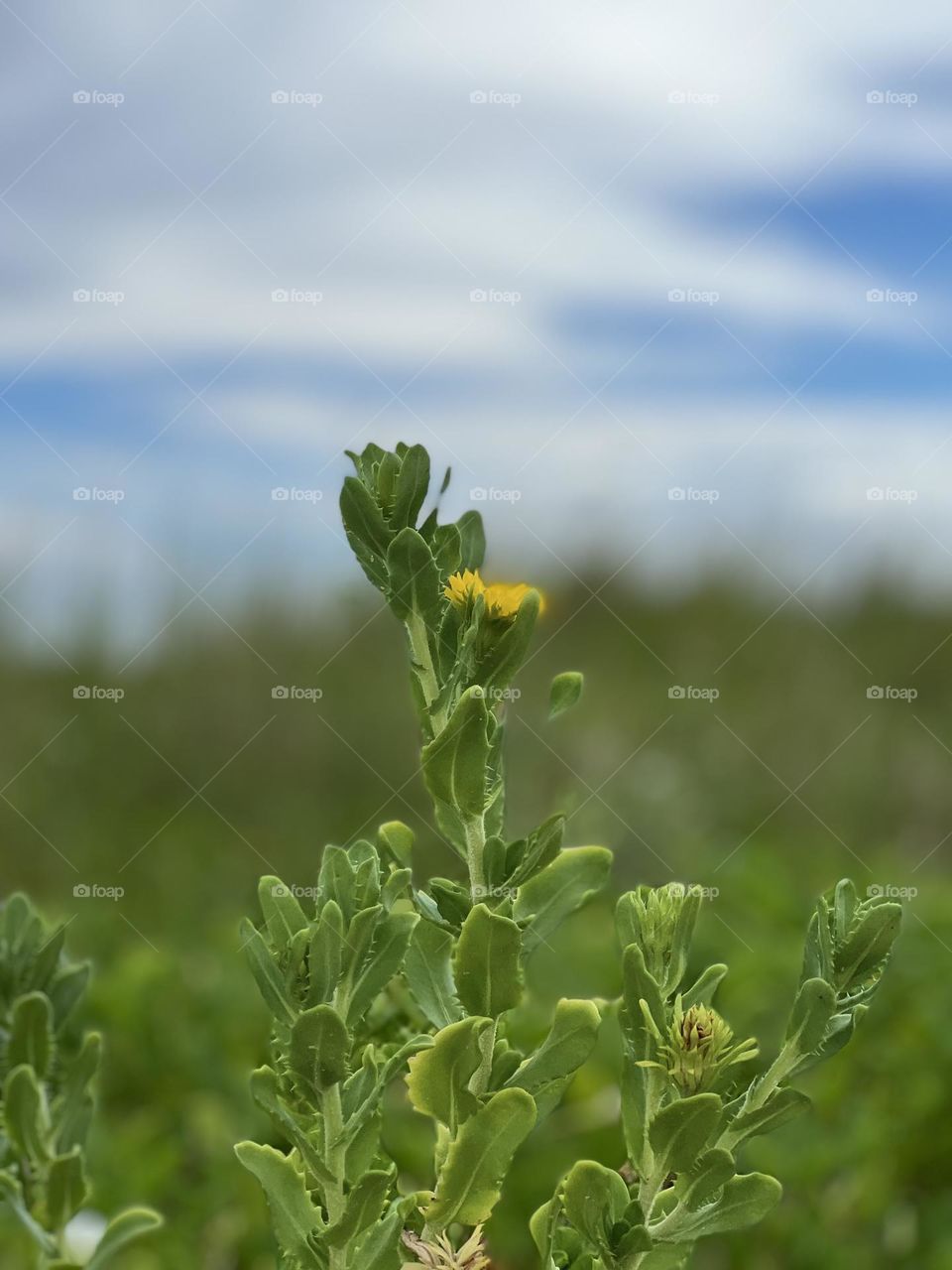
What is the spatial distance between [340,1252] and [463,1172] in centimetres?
6

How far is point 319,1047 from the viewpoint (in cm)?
50

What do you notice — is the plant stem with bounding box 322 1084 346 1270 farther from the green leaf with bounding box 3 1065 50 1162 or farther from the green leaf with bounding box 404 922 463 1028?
the green leaf with bounding box 3 1065 50 1162

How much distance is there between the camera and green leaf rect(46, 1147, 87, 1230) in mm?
642

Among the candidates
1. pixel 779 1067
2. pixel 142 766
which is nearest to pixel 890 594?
pixel 142 766

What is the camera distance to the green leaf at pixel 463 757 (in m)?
0.51

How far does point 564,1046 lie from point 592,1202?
0.19 ft

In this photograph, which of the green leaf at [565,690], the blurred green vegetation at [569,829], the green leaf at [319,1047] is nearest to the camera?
the green leaf at [319,1047]

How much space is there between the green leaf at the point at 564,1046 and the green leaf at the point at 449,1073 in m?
0.03

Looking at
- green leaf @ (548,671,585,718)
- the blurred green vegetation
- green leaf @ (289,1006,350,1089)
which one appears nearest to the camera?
green leaf @ (289,1006,350,1089)

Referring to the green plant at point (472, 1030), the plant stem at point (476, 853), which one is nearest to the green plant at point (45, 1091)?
the green plant at point (472, 1030)

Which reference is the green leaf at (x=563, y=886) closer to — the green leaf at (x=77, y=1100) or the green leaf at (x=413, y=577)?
the green leaf at (x=413, y=577)

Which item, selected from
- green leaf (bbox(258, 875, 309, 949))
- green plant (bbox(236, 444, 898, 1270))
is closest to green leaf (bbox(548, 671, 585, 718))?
green plant (bbox(236, 444, 898, 1270))

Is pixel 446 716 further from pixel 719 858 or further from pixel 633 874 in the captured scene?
pixel 633 874

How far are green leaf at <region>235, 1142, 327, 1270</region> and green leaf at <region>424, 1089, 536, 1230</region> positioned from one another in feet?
0.16
